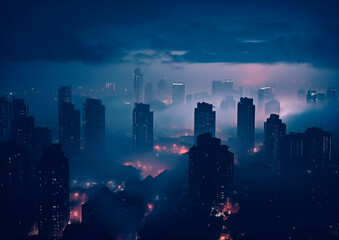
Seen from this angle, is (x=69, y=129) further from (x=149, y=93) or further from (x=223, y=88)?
(x=223, y=88)

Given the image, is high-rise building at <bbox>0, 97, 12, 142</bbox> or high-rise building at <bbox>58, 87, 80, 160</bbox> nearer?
high-rise building at <bbox>58, 87, 80, 160</bbox>

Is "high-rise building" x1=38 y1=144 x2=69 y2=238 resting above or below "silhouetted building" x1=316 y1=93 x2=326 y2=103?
below

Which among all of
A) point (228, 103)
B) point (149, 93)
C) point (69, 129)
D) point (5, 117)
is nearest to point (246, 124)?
point (228, 103)

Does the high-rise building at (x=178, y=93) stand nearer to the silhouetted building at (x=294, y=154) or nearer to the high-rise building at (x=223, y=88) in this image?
the high-rise building at (x=223, y=88)

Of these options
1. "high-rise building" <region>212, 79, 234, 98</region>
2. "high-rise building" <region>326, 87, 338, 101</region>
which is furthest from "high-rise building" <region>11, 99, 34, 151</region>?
"high-rise building" <region>326, 87, 338, 101</region>

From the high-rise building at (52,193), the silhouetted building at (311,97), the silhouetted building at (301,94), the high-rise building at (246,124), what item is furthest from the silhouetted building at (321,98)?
the high-rise building at (52,193)

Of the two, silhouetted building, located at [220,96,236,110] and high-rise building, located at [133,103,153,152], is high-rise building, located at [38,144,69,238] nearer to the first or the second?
high-rise building, located at [133,103,153,152]
